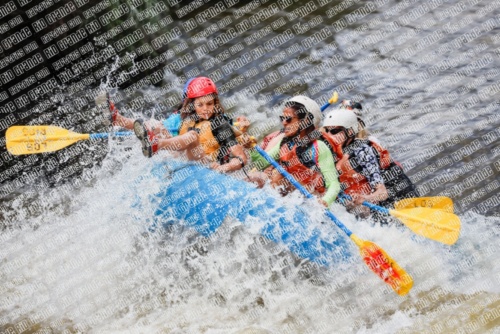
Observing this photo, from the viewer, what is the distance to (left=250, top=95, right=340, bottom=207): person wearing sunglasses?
15.7ft

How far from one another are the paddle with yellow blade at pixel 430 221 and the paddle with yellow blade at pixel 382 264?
35 centimetres

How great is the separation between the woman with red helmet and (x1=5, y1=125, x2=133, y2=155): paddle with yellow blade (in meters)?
1.25

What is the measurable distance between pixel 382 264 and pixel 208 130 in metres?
1.79

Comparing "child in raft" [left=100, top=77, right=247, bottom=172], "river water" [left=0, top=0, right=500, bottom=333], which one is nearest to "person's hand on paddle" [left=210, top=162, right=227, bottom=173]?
"child in raft" [left=100, top=77, right=247, bottom=172]

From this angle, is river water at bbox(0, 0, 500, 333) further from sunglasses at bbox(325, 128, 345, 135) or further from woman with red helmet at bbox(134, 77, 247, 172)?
sunglasses at bbox(325, 128, 345, 135)

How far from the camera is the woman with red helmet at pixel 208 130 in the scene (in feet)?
16.8

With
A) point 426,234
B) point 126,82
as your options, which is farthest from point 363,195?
point 126,82

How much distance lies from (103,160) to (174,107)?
5.21ft

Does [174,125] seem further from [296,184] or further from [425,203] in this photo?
[425,203]

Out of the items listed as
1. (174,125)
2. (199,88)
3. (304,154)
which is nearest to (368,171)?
(304,154)

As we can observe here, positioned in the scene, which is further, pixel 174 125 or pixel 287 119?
pixel 174 125

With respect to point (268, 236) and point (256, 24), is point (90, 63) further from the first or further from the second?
point (268, 236)

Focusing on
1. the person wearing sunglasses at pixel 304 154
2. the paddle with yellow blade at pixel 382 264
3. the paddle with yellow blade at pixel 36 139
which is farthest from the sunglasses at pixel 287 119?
the paddle with yellow blade at pixel 36 139

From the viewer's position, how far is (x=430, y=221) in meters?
4.65
